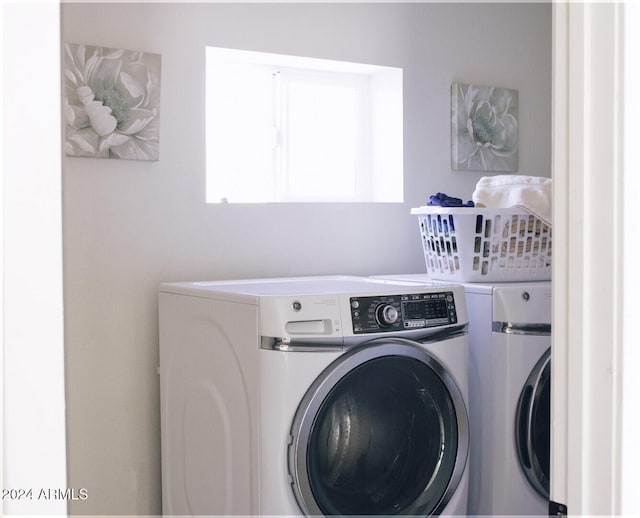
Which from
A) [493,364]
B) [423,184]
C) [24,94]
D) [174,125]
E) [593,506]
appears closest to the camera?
[24,94]

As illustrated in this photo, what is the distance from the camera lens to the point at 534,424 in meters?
2.11

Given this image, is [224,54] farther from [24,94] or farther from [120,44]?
[24,94]

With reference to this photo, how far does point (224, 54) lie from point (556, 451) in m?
1.87

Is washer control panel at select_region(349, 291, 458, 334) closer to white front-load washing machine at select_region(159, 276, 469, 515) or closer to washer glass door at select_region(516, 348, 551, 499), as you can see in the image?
white front-load washing machine at select_region(159, 276, 469, 515)

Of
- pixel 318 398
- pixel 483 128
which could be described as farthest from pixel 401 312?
pixel 483 128

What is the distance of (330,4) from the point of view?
2.53 meters

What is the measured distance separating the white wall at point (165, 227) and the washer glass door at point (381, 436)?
708mm

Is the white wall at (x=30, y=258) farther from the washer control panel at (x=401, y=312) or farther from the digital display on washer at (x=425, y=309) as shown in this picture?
the digital display on washer at (x=425, y=309)

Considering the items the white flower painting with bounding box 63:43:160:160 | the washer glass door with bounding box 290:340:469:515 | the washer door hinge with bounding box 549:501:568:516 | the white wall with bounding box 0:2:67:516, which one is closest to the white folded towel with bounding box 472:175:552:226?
the washer glass door with bounding box 290:340:469:515

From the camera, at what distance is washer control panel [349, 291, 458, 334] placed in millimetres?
1792

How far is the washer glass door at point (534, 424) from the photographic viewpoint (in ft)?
6.87

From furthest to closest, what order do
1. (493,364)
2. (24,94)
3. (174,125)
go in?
(174,125)
(493,364)
(24,94)

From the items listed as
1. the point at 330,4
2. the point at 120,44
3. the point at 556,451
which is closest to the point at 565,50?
the point at 556,451

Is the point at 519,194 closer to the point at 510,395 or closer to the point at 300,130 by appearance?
the point at 510,395
